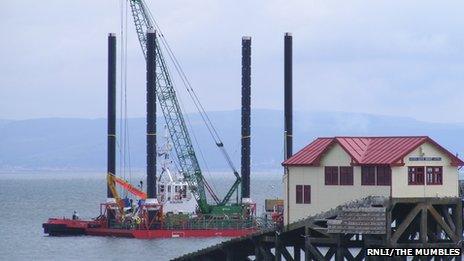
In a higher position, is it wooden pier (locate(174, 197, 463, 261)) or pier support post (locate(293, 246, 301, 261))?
wooden pier (locate(174, 197, 463, 261))

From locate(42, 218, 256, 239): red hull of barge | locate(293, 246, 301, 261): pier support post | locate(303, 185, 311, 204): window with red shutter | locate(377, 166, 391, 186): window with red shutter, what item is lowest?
locate(293, 246, 301, 261): pier support post

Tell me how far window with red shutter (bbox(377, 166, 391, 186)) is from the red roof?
361 millimetres

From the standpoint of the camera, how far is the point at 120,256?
118562 millimetres

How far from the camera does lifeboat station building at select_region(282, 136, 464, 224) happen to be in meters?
71.6

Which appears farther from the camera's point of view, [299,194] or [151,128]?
[151,128]

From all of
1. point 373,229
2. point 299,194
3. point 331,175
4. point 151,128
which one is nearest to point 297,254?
point 299,194

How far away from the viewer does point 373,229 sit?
229 ft

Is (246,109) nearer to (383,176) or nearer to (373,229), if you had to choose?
(383,176)

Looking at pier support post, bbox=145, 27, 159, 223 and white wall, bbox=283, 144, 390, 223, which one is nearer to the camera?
white wall, bbox=283, 144, 390, 223

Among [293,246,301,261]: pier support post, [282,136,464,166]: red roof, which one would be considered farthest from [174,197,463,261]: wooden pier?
[282,136,464,166]: red roof

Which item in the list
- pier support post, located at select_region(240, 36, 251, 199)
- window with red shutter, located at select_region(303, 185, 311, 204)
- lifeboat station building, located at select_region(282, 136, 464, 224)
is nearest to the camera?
lifeboat station building, located at select_region(282, 136, 464, 224)

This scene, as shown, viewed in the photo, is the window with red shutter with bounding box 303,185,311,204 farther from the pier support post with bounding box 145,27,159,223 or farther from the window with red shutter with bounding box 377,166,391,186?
the pier support post with bounding box 145,27,159,223

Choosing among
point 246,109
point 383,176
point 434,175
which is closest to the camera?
point 383,176

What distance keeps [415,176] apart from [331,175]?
164 inches
